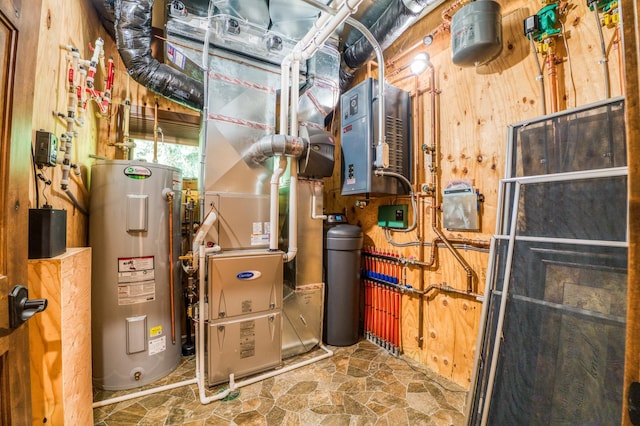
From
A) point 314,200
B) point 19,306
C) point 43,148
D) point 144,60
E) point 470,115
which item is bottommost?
point 19,306

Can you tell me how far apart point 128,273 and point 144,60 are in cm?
187

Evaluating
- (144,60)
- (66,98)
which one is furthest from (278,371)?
(144,60)

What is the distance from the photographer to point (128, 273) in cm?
204

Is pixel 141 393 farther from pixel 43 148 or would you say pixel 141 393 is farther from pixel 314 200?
pixel 314 200

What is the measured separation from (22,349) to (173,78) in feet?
7.96

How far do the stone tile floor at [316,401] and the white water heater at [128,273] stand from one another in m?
0.21

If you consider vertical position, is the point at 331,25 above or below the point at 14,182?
above

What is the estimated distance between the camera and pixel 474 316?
205cm

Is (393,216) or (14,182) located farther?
(393,216)

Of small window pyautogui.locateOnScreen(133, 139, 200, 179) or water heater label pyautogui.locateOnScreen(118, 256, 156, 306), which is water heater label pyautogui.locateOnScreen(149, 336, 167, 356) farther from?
small window pyautogui.locateOnScreen(133, 139, 200, 179)

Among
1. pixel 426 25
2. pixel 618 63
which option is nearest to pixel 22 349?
pixel 618 63

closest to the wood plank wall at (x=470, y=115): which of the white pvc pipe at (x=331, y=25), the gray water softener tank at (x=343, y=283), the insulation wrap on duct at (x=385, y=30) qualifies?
the insulation wrap on duct at (x=385, y=30)

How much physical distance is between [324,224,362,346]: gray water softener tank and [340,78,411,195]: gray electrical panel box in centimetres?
49

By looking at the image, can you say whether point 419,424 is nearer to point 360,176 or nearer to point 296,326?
point 296,326
